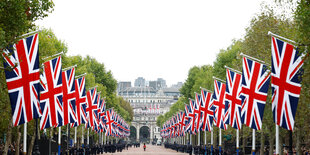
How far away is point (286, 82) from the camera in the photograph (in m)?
22.1

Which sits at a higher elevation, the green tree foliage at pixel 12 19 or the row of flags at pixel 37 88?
the green tree foliage at pixel 12 19

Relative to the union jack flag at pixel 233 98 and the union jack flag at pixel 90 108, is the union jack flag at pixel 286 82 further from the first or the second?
the union jack flag at pixel 90 108

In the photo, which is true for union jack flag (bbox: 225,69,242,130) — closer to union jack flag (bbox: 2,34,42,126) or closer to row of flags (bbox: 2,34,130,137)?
row of flags (bbox: 2,34,130,137)

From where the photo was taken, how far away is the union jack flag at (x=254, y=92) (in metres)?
27.8

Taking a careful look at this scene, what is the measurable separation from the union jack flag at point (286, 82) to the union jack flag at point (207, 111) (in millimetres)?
24779

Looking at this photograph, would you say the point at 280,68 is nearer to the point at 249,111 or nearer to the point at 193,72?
the point at 249,111

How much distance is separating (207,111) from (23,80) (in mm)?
26780

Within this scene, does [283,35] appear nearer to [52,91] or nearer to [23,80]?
[52,91]

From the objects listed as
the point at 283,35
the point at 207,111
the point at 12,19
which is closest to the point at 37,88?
the point at 12,19

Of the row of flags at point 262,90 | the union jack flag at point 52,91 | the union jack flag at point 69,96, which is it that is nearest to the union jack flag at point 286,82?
the row of flags at point 262,90

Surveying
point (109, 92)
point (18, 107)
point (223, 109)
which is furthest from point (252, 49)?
point (109, 92)

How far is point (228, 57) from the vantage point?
77188mm

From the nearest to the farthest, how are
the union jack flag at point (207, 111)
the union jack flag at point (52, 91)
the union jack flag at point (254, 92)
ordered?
the union jack flag at point (254, 92)
the union jack flag at point (52, 91)
the union jack flag at point (207, 111)

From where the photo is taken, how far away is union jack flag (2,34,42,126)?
2298 cm
